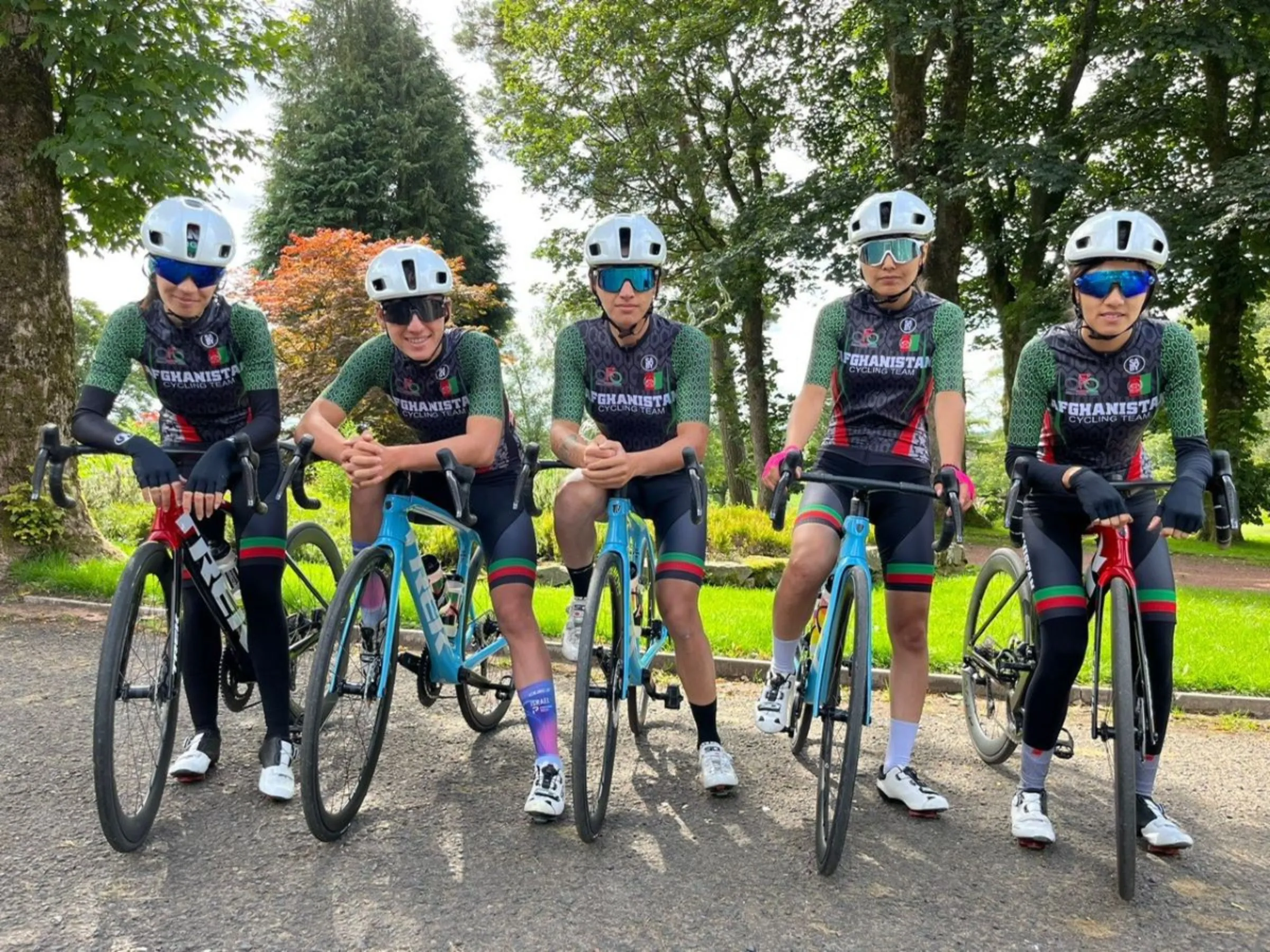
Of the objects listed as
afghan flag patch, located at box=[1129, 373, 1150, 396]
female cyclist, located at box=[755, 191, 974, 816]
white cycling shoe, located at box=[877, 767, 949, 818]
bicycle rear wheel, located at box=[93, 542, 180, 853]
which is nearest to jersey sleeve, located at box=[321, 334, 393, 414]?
bicycle rear wheel, located at box=[93, 542, 180, 853]

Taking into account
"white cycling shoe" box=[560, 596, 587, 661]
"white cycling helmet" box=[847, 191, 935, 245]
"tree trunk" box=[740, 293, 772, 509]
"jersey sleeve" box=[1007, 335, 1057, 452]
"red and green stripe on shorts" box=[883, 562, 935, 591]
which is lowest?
"white cycling shoe" box=[560, 596, 587, 661]

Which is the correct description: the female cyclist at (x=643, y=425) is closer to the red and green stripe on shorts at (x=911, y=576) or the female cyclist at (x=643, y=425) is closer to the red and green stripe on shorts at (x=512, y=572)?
the red and green stripe on shorts at (x=512, y=572)

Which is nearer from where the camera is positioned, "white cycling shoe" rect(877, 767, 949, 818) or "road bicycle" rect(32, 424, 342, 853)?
"road bicycle" rect(32, 424, 342, 853)

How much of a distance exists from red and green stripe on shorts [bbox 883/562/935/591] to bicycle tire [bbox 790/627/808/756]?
1.40 ft

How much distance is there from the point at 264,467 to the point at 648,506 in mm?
1602

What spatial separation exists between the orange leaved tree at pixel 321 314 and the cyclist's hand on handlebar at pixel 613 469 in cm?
1379

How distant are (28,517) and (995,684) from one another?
8.01m

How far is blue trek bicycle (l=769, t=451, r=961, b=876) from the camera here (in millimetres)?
3188

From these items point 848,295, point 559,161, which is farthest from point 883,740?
point 559,161

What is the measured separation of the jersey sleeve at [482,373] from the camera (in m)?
3.90

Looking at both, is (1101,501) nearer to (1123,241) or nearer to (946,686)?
(1123,241)

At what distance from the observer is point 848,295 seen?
4.07m

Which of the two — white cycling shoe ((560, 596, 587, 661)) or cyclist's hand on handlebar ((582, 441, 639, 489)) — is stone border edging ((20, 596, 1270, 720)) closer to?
white cycling shoe ((560, 596, 587, 661))

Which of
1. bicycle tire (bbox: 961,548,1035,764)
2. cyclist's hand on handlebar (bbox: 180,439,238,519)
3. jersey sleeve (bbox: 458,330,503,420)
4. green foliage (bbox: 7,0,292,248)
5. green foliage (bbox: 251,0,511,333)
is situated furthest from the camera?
green foliage (bbox: 251,0,511,333)
